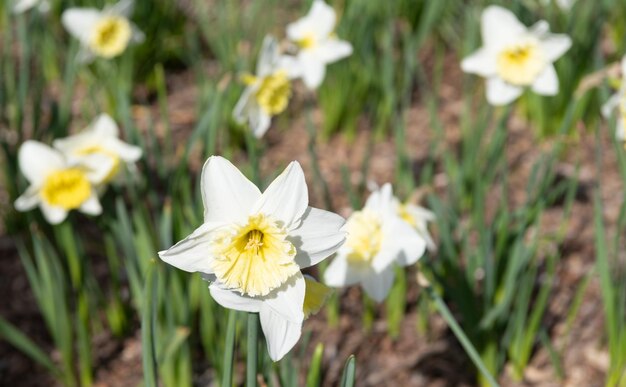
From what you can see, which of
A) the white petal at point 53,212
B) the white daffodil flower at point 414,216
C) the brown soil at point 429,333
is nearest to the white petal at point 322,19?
the brown soil at point 429,333

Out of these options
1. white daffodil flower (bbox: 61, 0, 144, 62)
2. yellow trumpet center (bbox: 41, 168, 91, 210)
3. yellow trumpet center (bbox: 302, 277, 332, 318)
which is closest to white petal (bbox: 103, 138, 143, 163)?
yellow trumpet center (bbox: 41, 168, 91, 210)

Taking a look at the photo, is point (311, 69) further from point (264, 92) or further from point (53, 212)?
point (53, 212)

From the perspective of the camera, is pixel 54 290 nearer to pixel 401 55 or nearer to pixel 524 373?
pixel 524 373

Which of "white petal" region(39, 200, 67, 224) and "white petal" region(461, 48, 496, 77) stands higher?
"white petal" region(461, 48, 496, 77)

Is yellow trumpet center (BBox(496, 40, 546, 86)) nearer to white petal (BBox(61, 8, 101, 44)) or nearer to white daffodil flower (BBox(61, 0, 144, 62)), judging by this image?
white daffodil flower (BBox(61, 0, 144, 62))

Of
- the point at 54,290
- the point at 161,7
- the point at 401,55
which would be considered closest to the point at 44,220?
the point at 54,290
